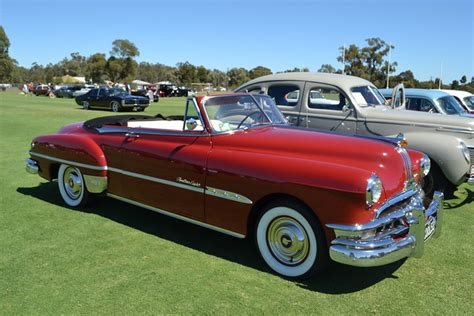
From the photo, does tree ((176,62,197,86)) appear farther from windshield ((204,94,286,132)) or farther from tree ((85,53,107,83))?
windshield ((204,94,286,132))

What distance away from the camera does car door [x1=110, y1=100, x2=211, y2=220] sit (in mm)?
4172

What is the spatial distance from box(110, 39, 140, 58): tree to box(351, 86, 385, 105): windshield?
72.1m

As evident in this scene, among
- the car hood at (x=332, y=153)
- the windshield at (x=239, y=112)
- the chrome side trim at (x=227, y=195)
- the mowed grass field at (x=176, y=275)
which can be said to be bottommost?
the mowed grass field at (x=176, y=275)

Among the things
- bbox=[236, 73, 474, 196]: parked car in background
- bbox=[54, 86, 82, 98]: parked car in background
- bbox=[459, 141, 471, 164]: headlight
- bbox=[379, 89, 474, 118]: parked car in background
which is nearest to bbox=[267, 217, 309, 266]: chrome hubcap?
bbox=[236, 73, 474, 196]: parked car in background

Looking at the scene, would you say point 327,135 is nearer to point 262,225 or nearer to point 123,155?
point 262,225

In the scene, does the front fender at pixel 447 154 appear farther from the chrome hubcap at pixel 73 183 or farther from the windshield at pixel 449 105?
the chrome hubcap at pixel 73 183

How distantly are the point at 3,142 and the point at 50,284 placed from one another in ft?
30.0

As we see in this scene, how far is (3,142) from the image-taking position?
1122 centimetres

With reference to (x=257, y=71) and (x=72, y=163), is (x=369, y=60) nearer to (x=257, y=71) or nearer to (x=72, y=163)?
(x=257, y=71)

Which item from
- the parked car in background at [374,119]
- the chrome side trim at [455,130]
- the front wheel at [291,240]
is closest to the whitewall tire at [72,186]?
the front wheel at [291,240]

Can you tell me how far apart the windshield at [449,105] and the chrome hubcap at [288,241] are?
7083mm

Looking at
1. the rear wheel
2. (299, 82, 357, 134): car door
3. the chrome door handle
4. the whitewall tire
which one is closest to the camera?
the chrome door handle

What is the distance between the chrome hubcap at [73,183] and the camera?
546 centimetres

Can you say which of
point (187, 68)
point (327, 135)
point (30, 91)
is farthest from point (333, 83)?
point (187, 68)
